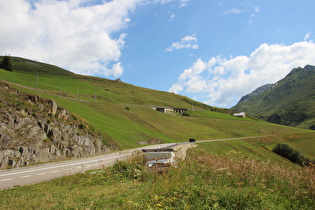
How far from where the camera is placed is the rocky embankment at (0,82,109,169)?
2344 centimetres

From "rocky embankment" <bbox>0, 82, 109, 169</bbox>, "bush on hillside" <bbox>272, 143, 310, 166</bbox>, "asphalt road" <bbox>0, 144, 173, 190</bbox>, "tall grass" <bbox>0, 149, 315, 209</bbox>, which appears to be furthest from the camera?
"bush on hillside" <bbox>272, 143, 310, 166</bbox>

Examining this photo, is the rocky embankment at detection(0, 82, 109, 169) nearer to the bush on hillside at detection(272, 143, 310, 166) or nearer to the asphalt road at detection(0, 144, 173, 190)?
the asphalt road at detection(0, 144, 173, 190)

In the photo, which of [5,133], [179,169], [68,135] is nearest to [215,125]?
[68,135]

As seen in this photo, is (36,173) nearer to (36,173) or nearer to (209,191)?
(36,173)

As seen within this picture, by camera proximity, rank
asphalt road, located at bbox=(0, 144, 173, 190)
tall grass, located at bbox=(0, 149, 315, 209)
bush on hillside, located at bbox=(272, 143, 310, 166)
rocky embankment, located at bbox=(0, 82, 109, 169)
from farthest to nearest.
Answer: bush on hillside, located at bbox=(272, 143, 310, 166), rocky embankment, located at bbox=(0, 82, 109, 169), asphalt road, located at bbox=(0, 144, 173, 190), tall grass, located at bbox=(0, 149, 315, 209)

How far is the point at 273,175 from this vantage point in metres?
8.30

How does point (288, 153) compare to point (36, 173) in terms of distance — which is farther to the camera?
point (288, 153)

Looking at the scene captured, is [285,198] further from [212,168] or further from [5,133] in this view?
[5,133]

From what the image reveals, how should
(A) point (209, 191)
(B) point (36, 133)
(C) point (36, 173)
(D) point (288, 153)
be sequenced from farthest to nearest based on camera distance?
1. (D) point (288, 153)
2. (B) point (36, 133)
3. (C) point (36, 173)
4. (A) point (209, 191)

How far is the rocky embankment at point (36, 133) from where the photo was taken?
76.9 ft

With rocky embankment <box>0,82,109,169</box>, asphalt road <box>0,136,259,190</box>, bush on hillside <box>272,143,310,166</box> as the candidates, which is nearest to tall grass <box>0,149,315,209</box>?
asphalt road <box>0,136,259,190</box>

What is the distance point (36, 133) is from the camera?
27094mm

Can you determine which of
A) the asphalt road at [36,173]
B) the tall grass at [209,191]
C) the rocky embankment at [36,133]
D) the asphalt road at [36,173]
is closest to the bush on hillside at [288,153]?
the rocky embankment at [36,133]

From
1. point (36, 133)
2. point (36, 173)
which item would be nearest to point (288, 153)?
point (36, 133)
